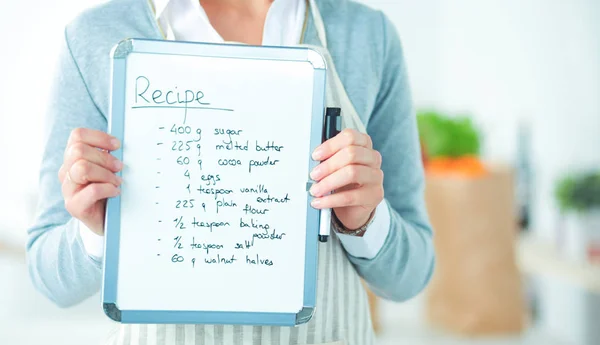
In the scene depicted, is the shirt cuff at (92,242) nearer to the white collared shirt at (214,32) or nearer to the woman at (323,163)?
the woman at (323,163)

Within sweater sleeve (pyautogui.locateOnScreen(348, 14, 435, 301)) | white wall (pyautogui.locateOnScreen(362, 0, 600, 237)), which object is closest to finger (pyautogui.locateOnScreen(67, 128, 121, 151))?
sweater sleeve (pyautogui.locateOnScreen(348, 14, 435, 301))

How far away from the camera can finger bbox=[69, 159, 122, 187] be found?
64cm

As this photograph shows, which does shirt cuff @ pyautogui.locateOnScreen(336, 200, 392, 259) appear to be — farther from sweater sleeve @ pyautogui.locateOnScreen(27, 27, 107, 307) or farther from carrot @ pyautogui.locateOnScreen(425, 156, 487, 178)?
carrot @ pyautogui.locateOnScreen(425, 156, 487, 178)

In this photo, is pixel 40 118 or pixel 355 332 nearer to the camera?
pixel 355 332

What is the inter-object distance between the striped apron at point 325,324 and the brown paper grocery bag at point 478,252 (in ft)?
3.46

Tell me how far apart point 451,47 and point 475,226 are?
1.29 meters

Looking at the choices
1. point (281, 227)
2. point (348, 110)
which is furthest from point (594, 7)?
point (281, 227)

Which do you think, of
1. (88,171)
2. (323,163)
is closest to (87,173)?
(88,171)

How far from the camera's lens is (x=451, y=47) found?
9.55 feet

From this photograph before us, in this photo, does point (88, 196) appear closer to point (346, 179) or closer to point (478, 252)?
point (346, 179)

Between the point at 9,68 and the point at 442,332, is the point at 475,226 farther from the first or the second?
the point at 9,68

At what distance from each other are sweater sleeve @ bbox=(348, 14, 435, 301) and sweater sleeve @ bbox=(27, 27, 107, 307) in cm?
34

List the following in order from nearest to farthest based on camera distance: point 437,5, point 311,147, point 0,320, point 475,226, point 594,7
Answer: point 311,147 → point 475,226 → point 0,320 → point 594,7 → point 437,5

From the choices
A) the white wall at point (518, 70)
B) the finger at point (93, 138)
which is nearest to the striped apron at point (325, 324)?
the finger at point (93, 138)
